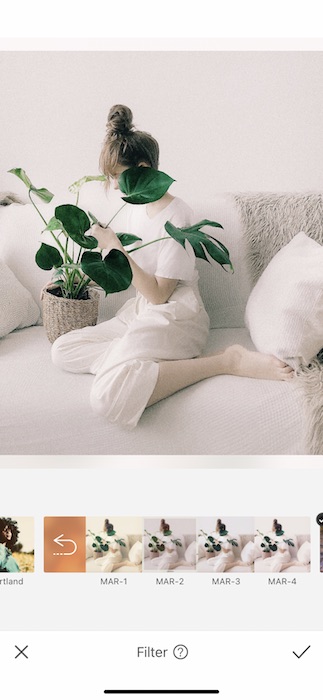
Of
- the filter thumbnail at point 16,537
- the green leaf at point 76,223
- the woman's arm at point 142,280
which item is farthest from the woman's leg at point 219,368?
the filter thumbnail at point 16,537

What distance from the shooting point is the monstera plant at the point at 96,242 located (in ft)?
3.57

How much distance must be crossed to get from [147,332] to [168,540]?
43 cm

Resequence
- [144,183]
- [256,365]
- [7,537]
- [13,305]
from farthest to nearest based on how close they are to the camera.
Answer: [13,305] < [256,365] < [144,183] < [7,537]

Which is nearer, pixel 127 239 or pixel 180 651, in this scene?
pixel 180 651

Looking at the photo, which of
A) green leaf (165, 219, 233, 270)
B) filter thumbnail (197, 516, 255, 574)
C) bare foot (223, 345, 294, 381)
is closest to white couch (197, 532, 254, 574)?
filter thumbnail (197, 516, 255, 574)

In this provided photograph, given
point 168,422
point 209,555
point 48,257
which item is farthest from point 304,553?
point 48,257

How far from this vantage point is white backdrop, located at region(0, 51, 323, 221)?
3.58 feet

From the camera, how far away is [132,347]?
1168 millimetres

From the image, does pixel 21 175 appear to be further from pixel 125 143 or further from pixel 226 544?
pixel 226 544

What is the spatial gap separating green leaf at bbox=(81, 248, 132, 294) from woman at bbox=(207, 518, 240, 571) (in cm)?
43

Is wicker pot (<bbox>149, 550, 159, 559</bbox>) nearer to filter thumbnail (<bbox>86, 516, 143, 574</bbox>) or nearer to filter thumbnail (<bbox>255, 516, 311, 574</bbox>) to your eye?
filter thumbnail (<bbox>86, 516, 143, 574</bbox>)

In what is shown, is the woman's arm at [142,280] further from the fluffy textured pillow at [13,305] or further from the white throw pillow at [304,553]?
the white throw pillow at [304,553]

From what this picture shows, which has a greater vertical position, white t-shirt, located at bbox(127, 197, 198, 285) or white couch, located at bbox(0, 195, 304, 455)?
white t-shirt, located at bbox(127, 197, 198, 285)

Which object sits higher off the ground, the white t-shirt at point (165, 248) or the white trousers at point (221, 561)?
the white t-shirt at point (165, 248)
